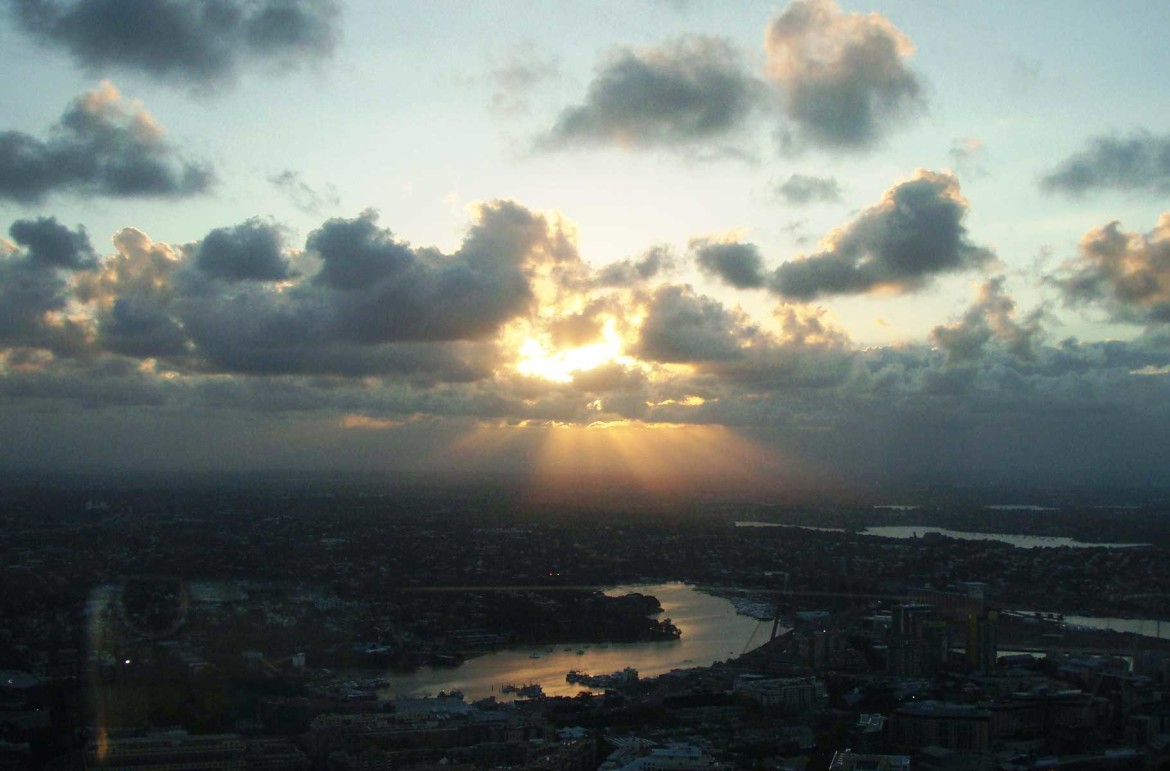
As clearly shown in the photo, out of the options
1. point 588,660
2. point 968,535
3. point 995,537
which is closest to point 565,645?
point 588,660

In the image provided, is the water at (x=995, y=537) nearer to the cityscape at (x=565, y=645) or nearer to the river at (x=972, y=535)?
the river at (x=972, y=535)

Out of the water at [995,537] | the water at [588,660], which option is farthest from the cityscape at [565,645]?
the water at [995,537]

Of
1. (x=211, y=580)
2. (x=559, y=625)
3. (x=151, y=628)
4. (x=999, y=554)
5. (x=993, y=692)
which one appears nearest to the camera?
(x=993, y=692)

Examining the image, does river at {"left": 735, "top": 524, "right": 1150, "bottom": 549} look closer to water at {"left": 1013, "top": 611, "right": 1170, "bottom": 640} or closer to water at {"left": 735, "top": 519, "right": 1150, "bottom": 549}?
water at {"left": 735, "top": 519, "right": 1150, "bottom": 549}

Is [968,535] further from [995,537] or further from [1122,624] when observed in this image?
[1122,624]

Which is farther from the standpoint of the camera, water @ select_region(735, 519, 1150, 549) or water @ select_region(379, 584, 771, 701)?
water @ select_region(735, 519, 1150, 549)

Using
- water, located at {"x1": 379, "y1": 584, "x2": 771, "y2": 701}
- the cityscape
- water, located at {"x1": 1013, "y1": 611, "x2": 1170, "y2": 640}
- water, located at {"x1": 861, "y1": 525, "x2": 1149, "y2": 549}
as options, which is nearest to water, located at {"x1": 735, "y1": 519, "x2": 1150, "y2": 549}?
water, located at {"x1": 861, "y1": 525, "x2": 1149, "y2": 549}

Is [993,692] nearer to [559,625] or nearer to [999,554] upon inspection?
[559,625]

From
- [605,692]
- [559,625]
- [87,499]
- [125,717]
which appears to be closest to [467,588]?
[559,625]
